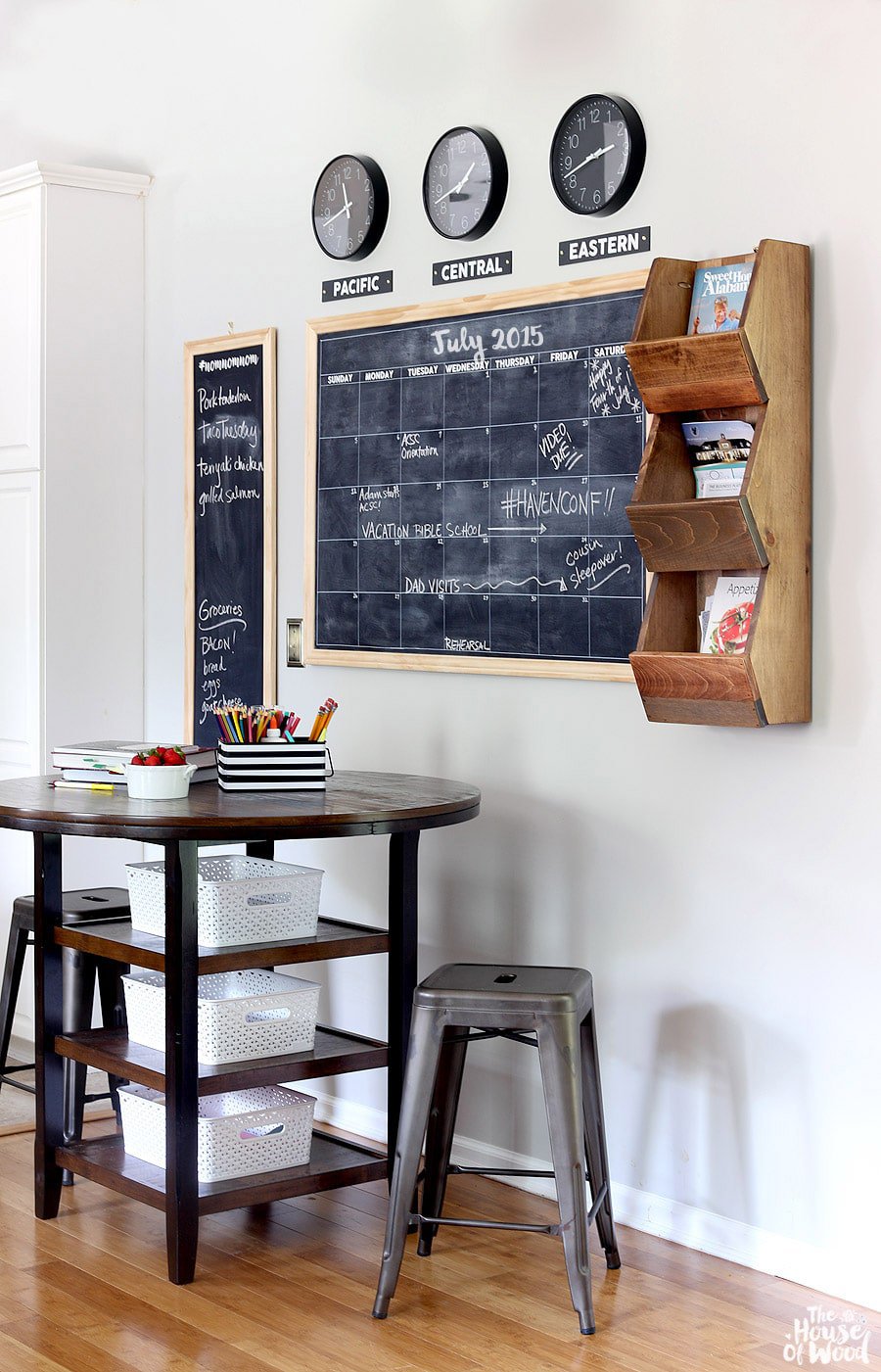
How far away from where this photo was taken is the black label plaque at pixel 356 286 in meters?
3.88

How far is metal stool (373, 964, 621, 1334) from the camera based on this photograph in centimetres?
276

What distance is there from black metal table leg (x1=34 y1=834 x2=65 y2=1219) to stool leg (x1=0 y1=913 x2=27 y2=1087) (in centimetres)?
48

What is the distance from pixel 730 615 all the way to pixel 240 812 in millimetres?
976

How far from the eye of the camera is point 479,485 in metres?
3.65

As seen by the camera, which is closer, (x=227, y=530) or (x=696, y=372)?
(x=696, y=372)

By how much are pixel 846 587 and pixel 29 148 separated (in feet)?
10.6

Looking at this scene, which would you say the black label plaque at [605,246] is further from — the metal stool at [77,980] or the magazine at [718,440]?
the metal stool at [77,980]

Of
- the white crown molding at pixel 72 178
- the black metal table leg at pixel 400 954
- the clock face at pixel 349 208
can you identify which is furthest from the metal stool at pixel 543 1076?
the white crown molding at pixel 72 178

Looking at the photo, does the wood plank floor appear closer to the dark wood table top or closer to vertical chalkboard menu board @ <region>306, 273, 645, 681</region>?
the dark wood table top

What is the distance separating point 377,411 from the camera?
3.90 metres

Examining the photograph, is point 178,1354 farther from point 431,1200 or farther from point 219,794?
point 219,794

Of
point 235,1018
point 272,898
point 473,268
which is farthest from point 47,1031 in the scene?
point 473,268

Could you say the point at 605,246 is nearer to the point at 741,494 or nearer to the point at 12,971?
the point at 741,494

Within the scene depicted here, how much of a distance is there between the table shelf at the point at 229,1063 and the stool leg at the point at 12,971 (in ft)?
1.81
